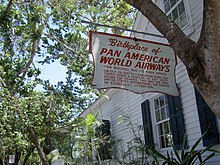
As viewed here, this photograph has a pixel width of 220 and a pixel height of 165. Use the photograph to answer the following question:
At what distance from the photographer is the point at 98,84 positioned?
5160 millimetres

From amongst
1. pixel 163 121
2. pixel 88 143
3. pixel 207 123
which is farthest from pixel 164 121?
pixel 88 143

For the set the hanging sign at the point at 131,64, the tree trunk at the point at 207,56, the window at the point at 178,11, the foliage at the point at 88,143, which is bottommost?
the foliage at the point at 88,143

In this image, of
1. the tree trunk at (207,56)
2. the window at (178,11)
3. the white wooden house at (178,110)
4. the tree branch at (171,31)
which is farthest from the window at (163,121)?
the tree trunk at (207,56)

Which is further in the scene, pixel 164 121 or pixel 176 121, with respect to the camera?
pixel 164 121

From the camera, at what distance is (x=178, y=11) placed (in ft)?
25.0

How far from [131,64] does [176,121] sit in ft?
7.49

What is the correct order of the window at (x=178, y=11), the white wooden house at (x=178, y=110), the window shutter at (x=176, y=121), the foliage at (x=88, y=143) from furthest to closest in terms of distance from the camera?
1. the foliage at (x=88, y=143)
2. the window at (x=178, y=11)
3. the window shutter at (x=176, y=121)
4. the white wooden house at (x=178, y=110)

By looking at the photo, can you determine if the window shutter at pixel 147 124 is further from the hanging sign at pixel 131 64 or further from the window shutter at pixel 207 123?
the hanging sign at pixel 131 64

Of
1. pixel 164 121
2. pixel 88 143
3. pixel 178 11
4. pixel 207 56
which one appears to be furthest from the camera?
pixel 88 143

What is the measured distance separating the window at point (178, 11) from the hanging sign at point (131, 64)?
68.7 inches

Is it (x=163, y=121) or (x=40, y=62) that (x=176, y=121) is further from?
(x=40, y=62)

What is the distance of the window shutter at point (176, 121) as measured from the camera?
6.72 m

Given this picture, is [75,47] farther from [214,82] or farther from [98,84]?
[214,82]

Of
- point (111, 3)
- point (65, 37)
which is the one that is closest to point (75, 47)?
point (65, 37)
